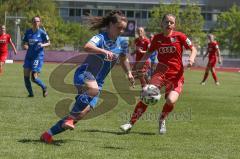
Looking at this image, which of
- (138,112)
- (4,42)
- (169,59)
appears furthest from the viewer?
(4,42)

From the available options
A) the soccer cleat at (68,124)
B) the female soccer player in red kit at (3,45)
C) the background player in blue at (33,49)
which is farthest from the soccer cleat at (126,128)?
the female soccer player in red kit at (3,45)

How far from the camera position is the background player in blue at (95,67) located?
27.1 ft

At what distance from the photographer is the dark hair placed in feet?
27.3

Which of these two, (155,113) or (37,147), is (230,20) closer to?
(155,113)

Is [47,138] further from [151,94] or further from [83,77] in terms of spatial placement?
[151,94]

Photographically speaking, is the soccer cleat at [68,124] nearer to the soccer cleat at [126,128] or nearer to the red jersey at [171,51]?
the soccer cleat at [126,128]

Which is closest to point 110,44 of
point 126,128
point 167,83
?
point 126,128

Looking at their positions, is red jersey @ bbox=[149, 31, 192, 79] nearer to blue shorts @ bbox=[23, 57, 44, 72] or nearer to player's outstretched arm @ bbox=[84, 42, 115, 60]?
player's outstretched arm @ bbox=[84, 42, 115, 60]

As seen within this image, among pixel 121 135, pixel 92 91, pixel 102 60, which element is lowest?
pixel 121 135

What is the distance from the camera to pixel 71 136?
355 inches

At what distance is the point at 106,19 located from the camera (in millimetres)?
8445

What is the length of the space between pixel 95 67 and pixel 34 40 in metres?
7.64

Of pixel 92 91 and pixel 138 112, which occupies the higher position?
pixel 92 91

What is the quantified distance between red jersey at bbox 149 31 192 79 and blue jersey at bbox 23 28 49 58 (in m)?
6.53
